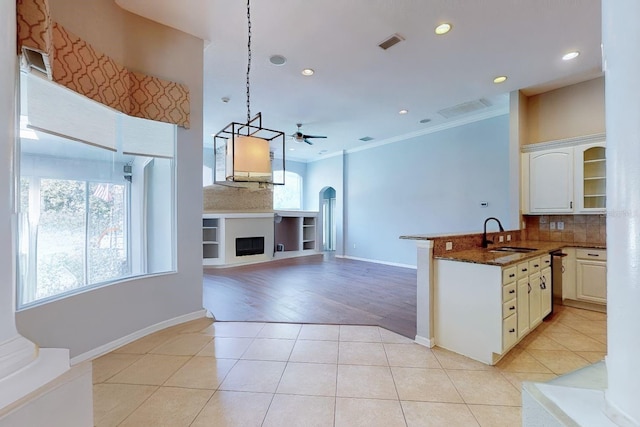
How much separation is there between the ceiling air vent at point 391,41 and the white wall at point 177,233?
2.12 metres

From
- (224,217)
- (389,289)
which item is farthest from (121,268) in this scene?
(224,217)

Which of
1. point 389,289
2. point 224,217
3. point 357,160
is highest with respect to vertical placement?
point 357,160

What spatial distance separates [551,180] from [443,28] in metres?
2.76

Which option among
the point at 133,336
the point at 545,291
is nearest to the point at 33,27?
the point at 133,336

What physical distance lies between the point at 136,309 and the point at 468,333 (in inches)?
126

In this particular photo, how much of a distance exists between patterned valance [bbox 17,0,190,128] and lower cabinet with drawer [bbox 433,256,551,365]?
10.7 ft

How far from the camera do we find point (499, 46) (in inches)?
129

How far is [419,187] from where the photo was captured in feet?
21.9

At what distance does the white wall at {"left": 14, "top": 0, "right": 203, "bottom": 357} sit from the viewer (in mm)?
2285

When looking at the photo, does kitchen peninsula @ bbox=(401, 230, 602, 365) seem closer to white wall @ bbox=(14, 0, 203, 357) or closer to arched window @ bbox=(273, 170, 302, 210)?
white wall @ bbox=(14, 0, 203, 357)

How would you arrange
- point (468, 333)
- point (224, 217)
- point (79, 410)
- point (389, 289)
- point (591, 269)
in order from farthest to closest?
point (224, 217) < point (389, 289) < point (591, 269) < point (468, 333) < point (79, 410)

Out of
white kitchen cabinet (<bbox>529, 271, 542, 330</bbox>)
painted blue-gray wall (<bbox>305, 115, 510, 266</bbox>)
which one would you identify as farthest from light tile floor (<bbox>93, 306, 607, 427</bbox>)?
painted blue-gray wall (<bbox>305, 115, 510, 266</bbox>)

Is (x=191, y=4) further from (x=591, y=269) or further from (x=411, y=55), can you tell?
(x=591, y=269)

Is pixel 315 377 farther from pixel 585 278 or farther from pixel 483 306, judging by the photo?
pixel 585 278
